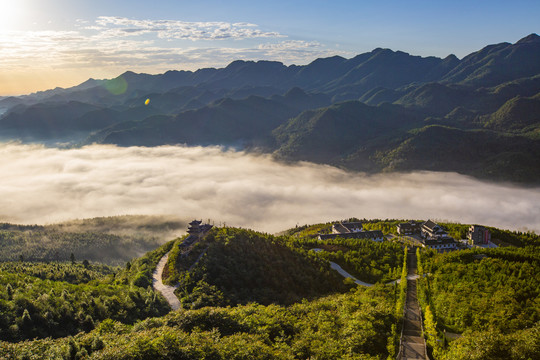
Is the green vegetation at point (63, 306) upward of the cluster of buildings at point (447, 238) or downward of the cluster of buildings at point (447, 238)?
upward

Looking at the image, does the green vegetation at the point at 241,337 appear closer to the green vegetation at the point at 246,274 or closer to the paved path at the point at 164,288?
the green vegetation at the point at 246,274

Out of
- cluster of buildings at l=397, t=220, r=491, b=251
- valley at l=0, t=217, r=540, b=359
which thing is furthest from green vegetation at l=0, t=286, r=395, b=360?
cluster of buildings at l=397, t=220, r=491, b=251

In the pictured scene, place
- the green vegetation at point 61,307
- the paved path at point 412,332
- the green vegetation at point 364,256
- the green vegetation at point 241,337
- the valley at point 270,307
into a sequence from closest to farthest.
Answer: the green vegetation at point 241,337, the valley at point 270,307, the paved path at point 412,332, the green vegetation at point 61,307, the green vegetation at point 364,256

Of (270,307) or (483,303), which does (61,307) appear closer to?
(270,307)

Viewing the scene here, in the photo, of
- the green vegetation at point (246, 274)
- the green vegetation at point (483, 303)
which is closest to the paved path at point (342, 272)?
the green vegetation at point (246, 274)

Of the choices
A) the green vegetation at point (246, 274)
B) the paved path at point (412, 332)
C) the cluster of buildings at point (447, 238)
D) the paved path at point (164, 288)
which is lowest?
the cluster of buildings at point (447, 238)
